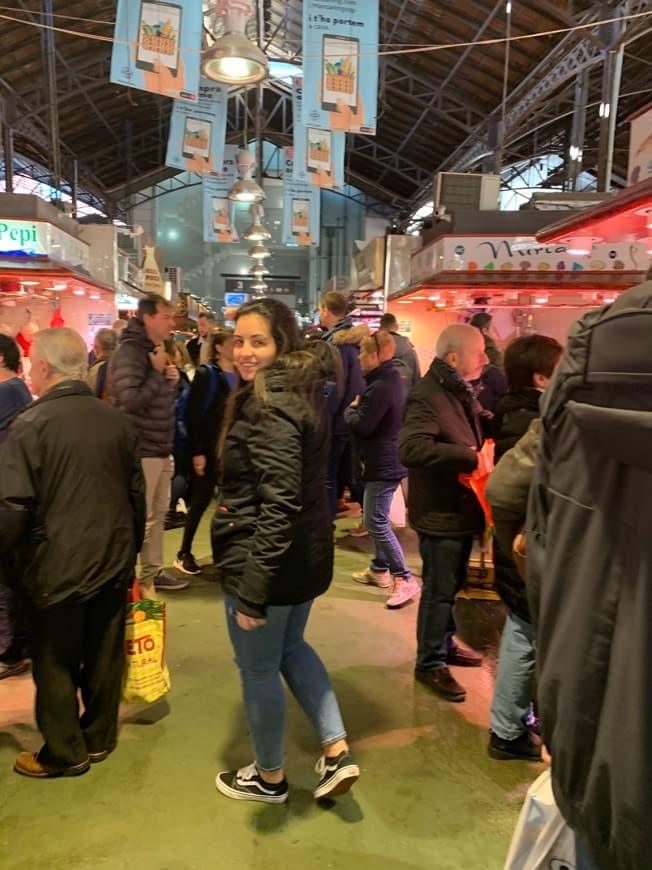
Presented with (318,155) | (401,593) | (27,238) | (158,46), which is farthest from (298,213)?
(401,593)

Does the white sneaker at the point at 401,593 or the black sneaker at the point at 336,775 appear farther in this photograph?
the white sneaker at the point at 401,593

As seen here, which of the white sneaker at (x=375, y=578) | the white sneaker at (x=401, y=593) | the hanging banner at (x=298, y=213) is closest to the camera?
the white sneaker at (x=401, y=593)

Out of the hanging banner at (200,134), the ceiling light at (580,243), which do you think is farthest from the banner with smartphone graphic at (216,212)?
the ceiling light at (580,243)

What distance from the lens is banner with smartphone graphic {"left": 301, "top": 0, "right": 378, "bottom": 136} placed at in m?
6.28

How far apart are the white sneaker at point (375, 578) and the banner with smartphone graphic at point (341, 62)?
4884 mm

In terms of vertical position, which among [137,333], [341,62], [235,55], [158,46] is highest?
[341,62]

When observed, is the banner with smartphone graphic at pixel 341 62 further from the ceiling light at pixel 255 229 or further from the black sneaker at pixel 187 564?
the ceiling light at pixel 255 229

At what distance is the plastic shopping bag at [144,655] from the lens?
2.46 meters

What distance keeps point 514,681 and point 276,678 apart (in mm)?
940

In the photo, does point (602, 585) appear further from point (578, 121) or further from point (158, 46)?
point (578, 121)

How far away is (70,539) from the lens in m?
2.16

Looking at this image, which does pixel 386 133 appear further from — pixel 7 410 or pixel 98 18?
pixel 7 410

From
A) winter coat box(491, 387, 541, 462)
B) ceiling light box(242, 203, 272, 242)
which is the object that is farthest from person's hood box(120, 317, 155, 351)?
ceiling light box(242, 203, 272, 242)

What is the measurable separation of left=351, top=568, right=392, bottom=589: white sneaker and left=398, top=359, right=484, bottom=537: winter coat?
1.55m
